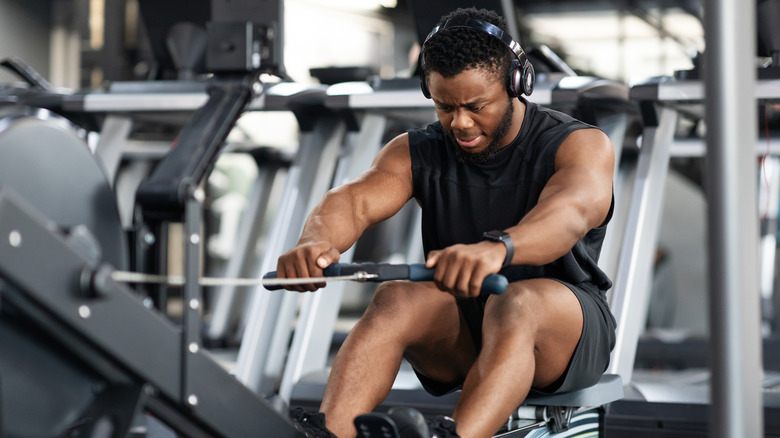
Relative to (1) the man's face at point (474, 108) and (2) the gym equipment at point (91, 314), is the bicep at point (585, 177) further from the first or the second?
(2) the gym equipment at point (91, 314)

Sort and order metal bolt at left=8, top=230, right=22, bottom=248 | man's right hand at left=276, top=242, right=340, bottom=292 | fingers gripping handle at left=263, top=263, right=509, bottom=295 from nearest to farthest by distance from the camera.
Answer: metal bolt at left=8, top=230, right=22, bottom=248, fingers gripping handle at left=263, top=263, right=509, bottom=295, man's right hand at left=276, top=242, right=340, bottom=292

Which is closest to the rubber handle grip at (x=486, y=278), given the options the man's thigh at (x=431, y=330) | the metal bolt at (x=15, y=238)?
the man's thigh at (x=431, y=330)

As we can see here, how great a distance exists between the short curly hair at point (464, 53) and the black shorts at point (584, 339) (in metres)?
0.43

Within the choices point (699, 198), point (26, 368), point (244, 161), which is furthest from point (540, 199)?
point (699, 198)

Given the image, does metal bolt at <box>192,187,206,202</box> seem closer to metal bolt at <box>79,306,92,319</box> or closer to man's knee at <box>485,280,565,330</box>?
metal bolt at <box>79,306,92,319</box>

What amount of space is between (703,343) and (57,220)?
417 centimetres

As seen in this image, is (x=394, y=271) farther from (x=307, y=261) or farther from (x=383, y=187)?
(x=383, y=187)

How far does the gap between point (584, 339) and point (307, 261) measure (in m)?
0.52

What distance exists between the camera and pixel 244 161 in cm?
793

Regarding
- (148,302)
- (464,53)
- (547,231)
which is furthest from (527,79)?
(148,302)

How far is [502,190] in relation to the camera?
1.92m

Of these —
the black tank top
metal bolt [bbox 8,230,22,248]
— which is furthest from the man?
metal bolt [bbox 8,230,22,248]

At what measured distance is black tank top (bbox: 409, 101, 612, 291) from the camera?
Result: 1.88 meters

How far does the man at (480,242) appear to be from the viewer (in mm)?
1615
